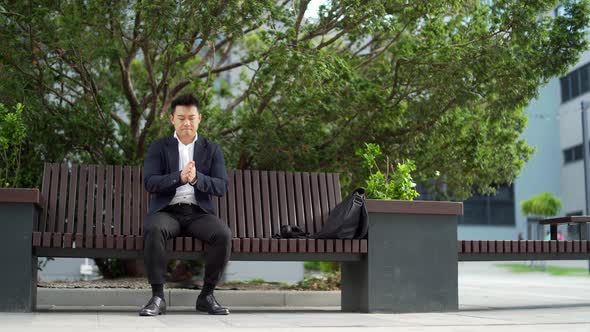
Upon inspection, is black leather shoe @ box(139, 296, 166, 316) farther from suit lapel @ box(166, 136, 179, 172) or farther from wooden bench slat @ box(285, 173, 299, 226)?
wooden bench slat @ box(285, 173, 299, 226)

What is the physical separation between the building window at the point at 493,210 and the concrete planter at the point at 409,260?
1800 inches

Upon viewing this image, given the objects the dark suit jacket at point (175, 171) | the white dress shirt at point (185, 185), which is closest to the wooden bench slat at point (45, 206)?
the dark suit jacket at point (175, 171)

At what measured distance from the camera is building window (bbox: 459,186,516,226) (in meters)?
Answer: 51.9

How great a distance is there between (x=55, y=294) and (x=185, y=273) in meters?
3.36

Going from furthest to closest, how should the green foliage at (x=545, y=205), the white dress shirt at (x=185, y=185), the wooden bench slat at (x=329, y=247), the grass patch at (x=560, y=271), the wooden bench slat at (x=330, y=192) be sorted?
the green foliage at (x=545, y=205) < the grass patch at (x=560, y=271) < the wooden bench slat at (x=330, y=192) < the wooden bench slat at (x=329, y=247) < the white dress shirt at (x=185, y=185)

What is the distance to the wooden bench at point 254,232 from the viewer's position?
6.20 meters

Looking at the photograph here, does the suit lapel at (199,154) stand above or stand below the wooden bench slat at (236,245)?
above

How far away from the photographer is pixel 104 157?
10.1 meters

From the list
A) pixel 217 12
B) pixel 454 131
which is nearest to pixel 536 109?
pixel 454 131

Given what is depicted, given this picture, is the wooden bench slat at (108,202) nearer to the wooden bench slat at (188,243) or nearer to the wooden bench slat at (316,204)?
the wooden bench slat at (188,243)

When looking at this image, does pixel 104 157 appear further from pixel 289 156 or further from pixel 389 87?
pixel 389 87

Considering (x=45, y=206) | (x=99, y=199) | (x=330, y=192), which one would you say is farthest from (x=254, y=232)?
(x=45, y=206)

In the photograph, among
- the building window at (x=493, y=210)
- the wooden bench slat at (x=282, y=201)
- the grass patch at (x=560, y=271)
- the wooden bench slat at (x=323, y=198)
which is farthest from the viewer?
the building window at (x=493, y=210)

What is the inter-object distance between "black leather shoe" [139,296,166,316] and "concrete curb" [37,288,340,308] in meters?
2.53
